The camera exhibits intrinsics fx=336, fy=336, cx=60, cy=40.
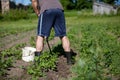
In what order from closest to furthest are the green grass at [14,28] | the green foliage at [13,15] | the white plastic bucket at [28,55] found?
the white plastic bucket at [28,55] → the green grass at [14,28] → the green foliage at [13,15]

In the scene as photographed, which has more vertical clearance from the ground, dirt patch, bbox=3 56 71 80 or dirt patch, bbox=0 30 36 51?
dirt patch, bbox=3 56 71 80

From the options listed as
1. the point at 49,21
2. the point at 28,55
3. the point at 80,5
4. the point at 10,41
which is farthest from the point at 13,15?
the point at 80,5

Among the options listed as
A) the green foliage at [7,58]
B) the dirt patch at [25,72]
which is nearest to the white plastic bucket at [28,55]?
the dirt patch at [25,72]

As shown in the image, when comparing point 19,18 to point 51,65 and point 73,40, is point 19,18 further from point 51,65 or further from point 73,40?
point 51,65

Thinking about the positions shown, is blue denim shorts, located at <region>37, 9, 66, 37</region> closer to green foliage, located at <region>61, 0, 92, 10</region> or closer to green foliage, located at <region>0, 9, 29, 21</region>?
green foliage, located at <region>0, 9, 29, 21</region>

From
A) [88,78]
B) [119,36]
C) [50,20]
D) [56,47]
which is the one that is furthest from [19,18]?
[88,78]

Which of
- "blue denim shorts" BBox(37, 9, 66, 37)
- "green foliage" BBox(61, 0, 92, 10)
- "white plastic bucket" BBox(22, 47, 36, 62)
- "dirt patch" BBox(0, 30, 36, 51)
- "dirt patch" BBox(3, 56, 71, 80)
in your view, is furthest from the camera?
"green foliage" BBox(61, 0, 92, 10)

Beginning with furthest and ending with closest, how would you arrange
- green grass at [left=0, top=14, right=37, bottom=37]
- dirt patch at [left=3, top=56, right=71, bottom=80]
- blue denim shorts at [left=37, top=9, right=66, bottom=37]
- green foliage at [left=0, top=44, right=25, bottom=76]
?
green grass at [left=0, top=14, right=37, bottom=37], blue denim shorts at [left=37, top=9, right=66, bottom=37], green foliage at [left=0, top=44, right=25, bottom=76], dirt patch at [left=3, top=56, right=71, bottom=80]

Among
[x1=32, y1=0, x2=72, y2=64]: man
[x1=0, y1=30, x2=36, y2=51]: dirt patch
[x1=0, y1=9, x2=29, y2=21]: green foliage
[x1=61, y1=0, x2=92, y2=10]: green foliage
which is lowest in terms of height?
[x1=61, y1=0, x2=92, y2=10]: green foliage

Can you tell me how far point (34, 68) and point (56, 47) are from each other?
2.48m

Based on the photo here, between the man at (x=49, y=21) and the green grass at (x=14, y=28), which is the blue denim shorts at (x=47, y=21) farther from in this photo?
the green grass at (x=14, y=28)

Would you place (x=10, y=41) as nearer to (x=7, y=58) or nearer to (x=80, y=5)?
(x=7, y=58)

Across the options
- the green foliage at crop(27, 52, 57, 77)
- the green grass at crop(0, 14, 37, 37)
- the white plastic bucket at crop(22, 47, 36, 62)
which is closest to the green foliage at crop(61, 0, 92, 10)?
the green grass at crop(0, 14, 37, 37)

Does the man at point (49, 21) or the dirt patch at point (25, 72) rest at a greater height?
the man at point (49, 21)
